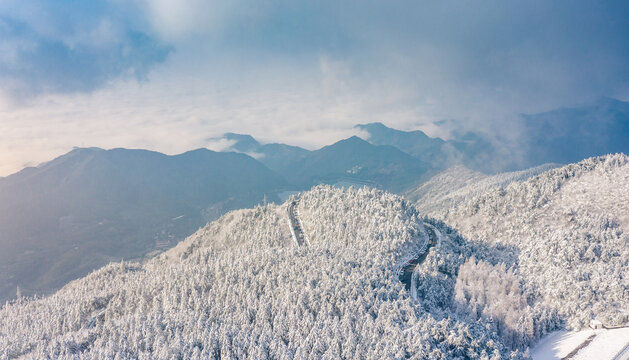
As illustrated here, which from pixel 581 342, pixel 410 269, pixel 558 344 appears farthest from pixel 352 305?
pixel 581 342

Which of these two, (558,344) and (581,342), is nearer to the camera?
(581,342)

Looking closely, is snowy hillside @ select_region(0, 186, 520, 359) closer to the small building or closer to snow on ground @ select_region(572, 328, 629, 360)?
snow on ground @ select_region(572, 328, 629, 360)

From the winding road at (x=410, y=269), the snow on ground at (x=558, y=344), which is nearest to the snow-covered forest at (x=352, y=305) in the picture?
the winding road at (x=410, y=269)

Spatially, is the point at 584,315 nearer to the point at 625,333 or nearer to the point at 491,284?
the point at 625,333

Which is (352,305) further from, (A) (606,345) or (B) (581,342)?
(A) (606,345)

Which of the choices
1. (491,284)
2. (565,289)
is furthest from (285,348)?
(565,289)

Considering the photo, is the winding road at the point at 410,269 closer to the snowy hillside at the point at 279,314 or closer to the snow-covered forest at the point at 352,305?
the snow-covered forest at the point at 352,305

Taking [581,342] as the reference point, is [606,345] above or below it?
above
